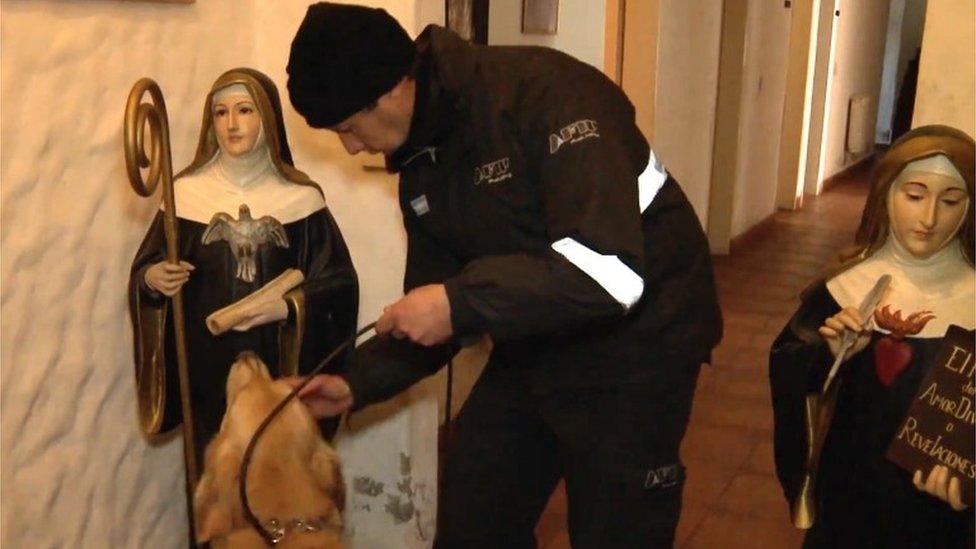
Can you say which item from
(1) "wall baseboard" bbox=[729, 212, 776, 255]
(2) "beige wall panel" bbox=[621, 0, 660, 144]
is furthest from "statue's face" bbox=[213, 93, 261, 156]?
(1) "wall baseboard" bbox=[729, 212, 776, 255]

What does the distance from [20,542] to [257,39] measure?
3.81 feet

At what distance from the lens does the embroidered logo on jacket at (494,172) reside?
5.01 feet

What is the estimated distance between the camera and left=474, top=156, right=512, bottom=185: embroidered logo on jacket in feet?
5.01

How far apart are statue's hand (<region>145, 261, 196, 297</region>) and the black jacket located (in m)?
0.41

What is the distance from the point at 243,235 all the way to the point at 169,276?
165 mm

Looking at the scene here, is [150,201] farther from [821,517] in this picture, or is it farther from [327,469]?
[821,517]

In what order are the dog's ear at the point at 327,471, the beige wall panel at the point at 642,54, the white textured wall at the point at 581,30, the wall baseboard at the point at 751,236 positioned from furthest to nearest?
the wall baseboard at the point at 751,236 < the beige wall panel at the point at 642,54 < the white textured wall at the point at 581,30 < the dog's ear at the point at 327,471

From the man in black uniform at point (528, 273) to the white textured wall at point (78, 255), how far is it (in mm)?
487

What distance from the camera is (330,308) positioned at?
197 centimetres

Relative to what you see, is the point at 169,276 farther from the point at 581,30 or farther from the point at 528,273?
the point at 581,30

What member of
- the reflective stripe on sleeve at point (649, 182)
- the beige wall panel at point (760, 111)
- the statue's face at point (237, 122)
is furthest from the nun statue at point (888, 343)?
the beige wall panel at point (760, 111)

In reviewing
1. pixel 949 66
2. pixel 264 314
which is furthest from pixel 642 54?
pixel 264 314

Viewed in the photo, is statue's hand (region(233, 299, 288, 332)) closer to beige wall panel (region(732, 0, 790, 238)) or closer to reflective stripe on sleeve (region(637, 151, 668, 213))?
reflective stripe on sleeve (region(637, 151, 668, 213))

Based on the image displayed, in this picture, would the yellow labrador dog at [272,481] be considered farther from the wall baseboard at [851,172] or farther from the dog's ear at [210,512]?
the wall baseboard at [851,172]
